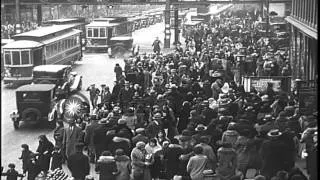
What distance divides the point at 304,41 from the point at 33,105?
10804mm

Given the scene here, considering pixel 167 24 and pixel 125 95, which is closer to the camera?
pixel 125 95

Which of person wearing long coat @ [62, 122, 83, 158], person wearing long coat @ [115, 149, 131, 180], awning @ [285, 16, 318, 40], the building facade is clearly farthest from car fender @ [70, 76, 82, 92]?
person wearing long coat @ [115, 149, 131, 180]

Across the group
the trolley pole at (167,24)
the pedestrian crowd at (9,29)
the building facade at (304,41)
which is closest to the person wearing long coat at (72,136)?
the building facade at (304,41)

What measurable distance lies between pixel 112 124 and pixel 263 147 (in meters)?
3.68

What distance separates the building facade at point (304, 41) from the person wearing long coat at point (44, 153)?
10.8m

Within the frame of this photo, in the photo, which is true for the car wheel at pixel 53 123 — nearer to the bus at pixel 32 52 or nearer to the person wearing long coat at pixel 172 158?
the person wearing long coat at pixel 172 158

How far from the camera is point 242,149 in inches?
448

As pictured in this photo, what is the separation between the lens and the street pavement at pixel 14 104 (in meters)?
17.5

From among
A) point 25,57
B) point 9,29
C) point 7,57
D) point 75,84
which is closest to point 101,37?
point 9,29

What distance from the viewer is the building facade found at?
22.3 m

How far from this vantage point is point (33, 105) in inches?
810

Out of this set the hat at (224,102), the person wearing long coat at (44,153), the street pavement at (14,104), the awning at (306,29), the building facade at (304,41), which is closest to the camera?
the person wearing long coat at (44,153)

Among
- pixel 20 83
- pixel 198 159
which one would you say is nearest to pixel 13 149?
pixel 198 159

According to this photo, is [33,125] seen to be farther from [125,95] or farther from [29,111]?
[125,95]
